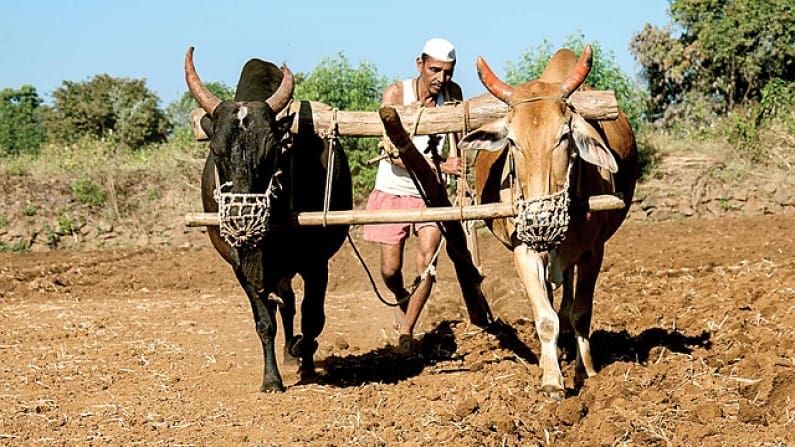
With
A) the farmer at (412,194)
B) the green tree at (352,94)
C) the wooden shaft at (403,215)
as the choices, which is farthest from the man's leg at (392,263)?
the green tree at (352,94)

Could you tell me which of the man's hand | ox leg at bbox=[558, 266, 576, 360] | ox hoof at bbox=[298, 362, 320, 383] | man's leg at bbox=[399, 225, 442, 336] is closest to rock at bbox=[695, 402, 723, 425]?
ox leg at bbox=[558, 266, 576, 360]

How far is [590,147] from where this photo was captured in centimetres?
515

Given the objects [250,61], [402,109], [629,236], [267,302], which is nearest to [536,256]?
[402,109]

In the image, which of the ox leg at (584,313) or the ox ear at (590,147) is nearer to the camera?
the ox ear at (590,147)

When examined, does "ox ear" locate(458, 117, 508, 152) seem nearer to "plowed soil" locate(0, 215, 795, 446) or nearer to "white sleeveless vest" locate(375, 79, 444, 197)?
"plowed soil" locate(0, 215, 795, 446)

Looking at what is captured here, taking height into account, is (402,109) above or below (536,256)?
above

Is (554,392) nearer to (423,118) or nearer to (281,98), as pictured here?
(423,118)

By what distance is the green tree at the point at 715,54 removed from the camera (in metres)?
24.6

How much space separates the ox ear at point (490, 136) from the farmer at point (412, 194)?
1.26m

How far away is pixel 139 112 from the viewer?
3341cm

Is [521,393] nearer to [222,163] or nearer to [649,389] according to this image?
[649,389]

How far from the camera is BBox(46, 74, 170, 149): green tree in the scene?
32.6m

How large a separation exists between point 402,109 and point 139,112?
29.1 metres

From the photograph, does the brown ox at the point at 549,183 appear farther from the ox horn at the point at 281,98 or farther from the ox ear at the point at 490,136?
the ox horn at the point at 281,98
